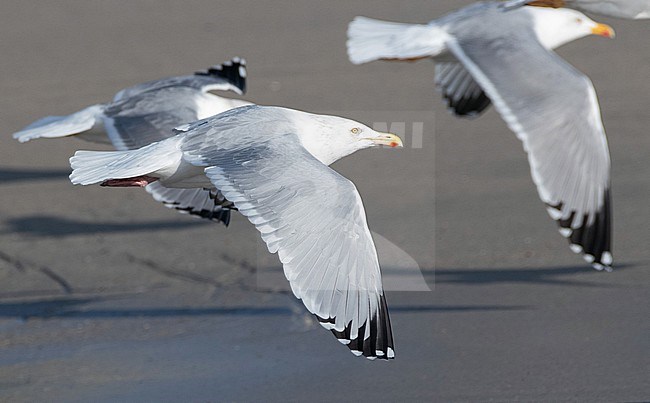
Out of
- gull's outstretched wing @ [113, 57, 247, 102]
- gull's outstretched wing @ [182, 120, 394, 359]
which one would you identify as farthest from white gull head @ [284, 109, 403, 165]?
gull's outstretched wing @ [113, 57, 247, 102]

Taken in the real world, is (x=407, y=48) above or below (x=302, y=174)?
below

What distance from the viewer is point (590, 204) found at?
191 inches

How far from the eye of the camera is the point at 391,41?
6305mm

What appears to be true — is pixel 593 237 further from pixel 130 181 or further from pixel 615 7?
pixel 130 181

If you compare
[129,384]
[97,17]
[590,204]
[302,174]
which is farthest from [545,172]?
[97,17]

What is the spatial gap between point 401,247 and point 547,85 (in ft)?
3.51

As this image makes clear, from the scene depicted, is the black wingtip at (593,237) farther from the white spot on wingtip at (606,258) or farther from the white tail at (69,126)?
the white tail at (69,126)

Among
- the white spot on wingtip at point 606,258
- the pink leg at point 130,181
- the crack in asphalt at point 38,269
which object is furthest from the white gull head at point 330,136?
the crack in asphalt at point 38,269

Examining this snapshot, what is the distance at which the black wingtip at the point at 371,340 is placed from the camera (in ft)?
12.1

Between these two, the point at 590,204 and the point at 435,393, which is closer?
the point at 435,393

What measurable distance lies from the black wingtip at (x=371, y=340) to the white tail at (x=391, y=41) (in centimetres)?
252

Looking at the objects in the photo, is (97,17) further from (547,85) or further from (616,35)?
(547,85)

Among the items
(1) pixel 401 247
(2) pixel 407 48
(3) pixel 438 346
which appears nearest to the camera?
(3) pixel 438 346

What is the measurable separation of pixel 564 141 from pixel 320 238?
1531 mm
